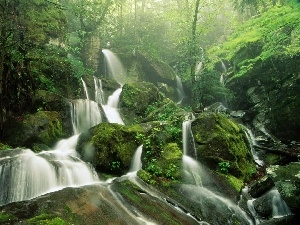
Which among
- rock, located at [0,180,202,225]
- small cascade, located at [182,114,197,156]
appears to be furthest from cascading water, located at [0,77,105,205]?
small cascade, located at [182,114,197,156]

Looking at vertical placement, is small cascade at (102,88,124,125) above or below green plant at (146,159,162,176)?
above

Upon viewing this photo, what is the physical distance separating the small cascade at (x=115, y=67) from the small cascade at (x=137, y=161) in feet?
44.5

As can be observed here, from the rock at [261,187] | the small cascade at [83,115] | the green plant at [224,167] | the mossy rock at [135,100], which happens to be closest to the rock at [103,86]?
the mossy rock at [135,100]

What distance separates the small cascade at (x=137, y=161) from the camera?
9.73 m

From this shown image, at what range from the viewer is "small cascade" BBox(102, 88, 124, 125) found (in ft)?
50.8

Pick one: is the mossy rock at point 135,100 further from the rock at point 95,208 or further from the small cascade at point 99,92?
the rock at point 95,208

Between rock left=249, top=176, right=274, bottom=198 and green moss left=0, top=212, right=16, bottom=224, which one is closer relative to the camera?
green moss left=0, top=212, right=16, bottom=224

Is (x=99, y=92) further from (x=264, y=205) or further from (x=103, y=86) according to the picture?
(x=264, y=205)

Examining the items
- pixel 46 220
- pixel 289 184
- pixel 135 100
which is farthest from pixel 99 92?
pixel 46 220

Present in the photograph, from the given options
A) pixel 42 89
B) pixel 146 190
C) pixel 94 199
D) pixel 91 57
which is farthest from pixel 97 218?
pixel 91 57

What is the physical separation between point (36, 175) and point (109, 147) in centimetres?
278

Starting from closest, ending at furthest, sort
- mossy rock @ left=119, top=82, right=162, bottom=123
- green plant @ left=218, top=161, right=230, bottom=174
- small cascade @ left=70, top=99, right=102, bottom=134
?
green plant @ left=218, top=161, right=230, bottom=174 → small cascade @ left=70, top=99, right=102, bottom=134 → mossy rock @ left=119, top=82, right=162, bottom=123

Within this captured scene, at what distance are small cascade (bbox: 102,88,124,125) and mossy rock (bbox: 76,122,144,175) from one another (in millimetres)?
4742

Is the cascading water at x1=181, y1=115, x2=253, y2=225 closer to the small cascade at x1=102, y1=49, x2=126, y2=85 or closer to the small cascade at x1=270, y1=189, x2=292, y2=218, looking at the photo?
the small cascade at x1=270, y1=189, x2=292, y2=218
